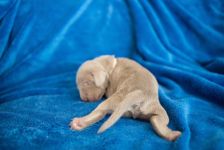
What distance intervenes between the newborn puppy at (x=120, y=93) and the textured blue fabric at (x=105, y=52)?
0.04m

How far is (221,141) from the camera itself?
Result: 1.17 meters

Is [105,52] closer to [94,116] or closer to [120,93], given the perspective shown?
[120,93]

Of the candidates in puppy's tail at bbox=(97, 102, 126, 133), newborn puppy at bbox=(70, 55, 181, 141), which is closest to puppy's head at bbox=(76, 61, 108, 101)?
newborn puppy at bbox=(70, 55, 181, 141)

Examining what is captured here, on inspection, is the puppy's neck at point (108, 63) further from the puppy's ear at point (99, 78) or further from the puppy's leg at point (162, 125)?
the puppy's leg at point (162, 125)

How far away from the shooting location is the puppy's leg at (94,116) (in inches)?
50.4

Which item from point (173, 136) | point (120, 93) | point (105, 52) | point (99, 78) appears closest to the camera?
point (173, 136)

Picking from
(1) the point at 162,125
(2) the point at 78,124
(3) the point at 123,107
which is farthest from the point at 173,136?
(2) the point at 78,124

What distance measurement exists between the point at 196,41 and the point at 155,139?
2.89 feet

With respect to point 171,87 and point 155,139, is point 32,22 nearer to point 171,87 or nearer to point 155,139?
point 171,87

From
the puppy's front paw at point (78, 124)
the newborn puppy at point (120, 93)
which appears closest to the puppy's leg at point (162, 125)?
the newborn puppy at point (120, 93)

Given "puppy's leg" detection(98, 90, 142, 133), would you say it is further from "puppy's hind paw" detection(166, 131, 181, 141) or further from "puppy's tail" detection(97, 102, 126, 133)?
"puppy's hind paw" detection(166, 131, 181, 141)

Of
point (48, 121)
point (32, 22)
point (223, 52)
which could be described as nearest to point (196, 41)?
point (223, 52)

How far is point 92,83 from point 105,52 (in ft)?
1.29

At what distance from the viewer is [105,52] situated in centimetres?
193
